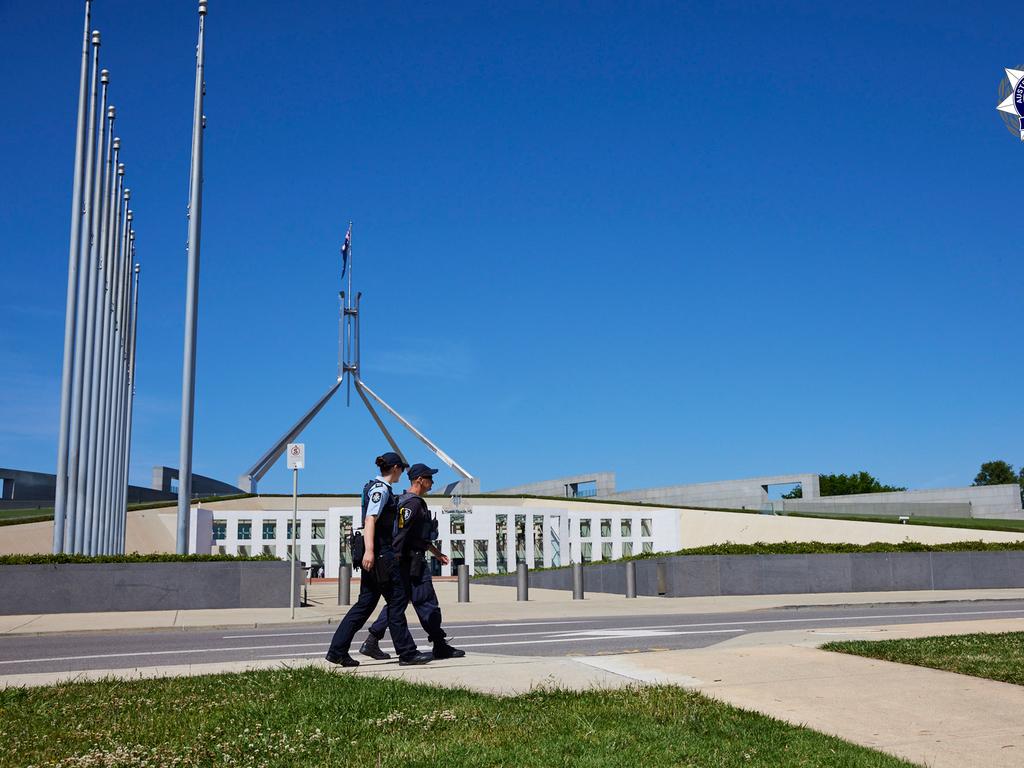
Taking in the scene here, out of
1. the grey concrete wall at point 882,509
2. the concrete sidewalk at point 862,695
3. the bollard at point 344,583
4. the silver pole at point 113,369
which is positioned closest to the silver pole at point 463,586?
the bollard at point 344,583

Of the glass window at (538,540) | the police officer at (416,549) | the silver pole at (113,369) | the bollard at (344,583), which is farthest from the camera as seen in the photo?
the glass window at (538,540)

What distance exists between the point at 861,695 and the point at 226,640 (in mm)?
8216

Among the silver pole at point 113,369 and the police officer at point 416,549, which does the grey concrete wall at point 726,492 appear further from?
the police officer at point 416,549

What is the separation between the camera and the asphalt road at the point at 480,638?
10.2 metres

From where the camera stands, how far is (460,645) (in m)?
11.0

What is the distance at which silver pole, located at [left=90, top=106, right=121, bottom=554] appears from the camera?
24297mm

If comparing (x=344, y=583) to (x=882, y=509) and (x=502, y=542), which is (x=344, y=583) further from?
(x=882, y=509)

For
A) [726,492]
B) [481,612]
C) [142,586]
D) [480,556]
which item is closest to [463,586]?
[481,612]

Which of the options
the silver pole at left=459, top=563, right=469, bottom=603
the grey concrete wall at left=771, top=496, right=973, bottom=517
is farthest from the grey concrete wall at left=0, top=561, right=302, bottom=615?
the grey concrete wall at left=771, top=496, right=973, bottom=517

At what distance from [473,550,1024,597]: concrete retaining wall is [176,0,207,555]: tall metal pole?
1059 centimetres

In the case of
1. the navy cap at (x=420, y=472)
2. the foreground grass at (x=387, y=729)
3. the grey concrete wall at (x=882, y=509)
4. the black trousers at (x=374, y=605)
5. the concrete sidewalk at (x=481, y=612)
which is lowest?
the concrete sidewalk at (x=481, y=612)

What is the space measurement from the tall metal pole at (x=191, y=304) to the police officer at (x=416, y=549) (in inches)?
507

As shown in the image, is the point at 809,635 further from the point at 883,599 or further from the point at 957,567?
the point at 957,567

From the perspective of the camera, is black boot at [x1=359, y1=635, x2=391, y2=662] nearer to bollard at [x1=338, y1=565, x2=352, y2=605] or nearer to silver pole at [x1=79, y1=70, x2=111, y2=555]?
bollard at [x1=338, y1=565, x2=352, y2=605]
